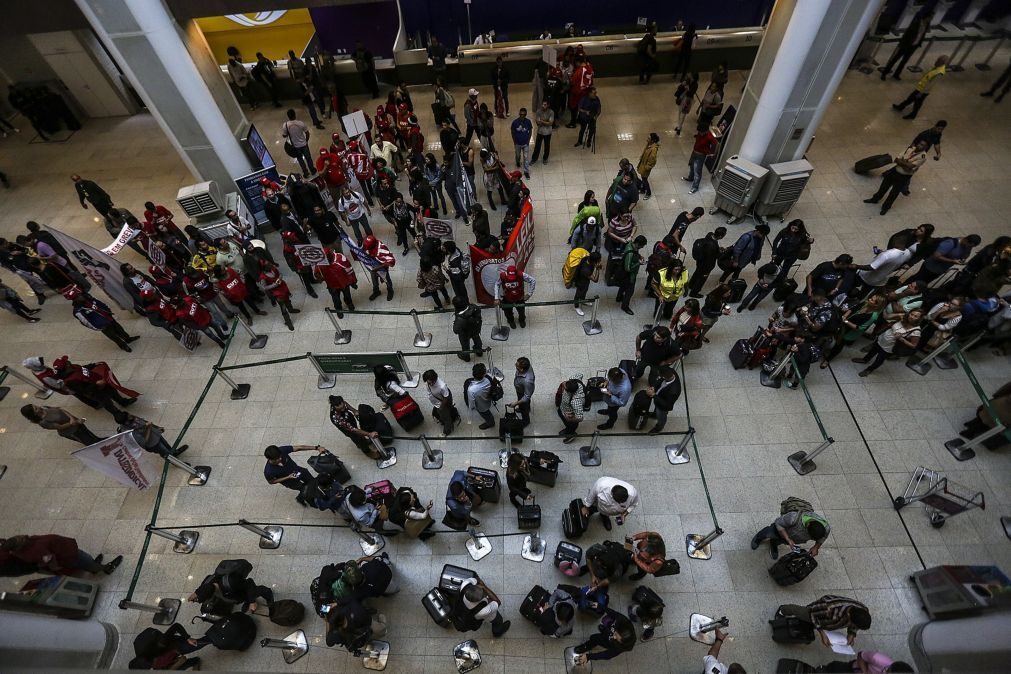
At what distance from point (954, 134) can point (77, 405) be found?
71.7 ft

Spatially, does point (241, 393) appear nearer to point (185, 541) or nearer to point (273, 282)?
point (273, 282)

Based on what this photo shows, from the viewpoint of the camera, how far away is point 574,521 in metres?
6.75

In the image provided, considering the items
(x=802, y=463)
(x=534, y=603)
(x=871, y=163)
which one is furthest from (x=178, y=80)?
(x=871, y=163)

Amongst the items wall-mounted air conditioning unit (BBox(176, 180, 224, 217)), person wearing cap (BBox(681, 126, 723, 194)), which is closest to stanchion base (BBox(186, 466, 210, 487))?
wall-mounted air conditioning unit (BBox(176, 180, 224, 217))

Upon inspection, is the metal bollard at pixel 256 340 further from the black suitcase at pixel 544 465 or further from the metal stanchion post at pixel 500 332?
the black suitcase at pixel 544 465

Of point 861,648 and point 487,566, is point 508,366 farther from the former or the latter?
point 861,648

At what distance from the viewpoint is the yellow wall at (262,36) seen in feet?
65.8

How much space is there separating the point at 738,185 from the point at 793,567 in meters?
8.06

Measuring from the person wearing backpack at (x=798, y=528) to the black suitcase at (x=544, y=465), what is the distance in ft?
9.46

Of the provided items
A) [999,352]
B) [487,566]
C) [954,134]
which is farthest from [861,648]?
[954,134]

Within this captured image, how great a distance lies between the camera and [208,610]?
606 centimetres

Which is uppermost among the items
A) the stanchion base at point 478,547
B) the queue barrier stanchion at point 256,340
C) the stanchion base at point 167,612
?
the stanchion base at point 478,547

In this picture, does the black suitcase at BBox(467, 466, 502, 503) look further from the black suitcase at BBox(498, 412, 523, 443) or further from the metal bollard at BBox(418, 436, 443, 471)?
the metal bollard at BBox(418, 436, 443, 471)

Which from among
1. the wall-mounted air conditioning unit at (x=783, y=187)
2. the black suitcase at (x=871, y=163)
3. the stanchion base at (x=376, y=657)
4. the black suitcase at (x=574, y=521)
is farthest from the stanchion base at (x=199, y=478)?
the black suitcase at (x=871, y=163)
